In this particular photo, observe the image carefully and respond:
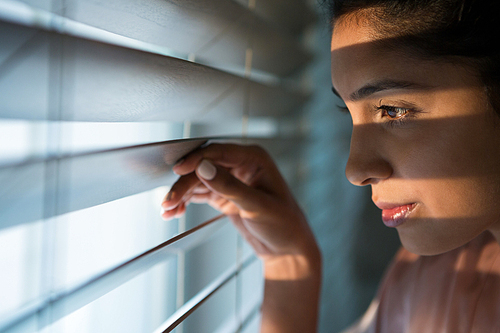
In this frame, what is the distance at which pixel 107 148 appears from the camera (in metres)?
0.41

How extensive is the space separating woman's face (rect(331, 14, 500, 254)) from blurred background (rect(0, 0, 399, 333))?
246mm

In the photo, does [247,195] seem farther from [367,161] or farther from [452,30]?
[452,30]

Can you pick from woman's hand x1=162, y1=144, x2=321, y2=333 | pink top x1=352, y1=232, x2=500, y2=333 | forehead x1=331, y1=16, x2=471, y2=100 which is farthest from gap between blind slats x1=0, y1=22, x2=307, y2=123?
pink top x1=352, y1=232, x2=500, y2=333

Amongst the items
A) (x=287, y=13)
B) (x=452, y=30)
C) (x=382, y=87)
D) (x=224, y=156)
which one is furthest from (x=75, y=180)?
(x=287, y=13)

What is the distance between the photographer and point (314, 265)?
2.88 feet

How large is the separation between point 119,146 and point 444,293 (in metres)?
0.91

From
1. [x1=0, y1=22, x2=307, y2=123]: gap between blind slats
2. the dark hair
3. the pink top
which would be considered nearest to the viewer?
[x1=0, y1=22, x2=307, y2=123]: gap between blind slats

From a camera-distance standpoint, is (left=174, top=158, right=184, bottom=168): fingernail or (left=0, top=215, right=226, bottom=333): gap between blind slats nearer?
(left=0, top=215, right=226, bottom=333): gap between blind slats

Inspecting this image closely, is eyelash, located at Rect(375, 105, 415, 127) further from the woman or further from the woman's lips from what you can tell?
the woman's lips

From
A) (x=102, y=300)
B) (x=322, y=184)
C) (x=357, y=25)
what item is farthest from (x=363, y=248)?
(x=102, y=300)

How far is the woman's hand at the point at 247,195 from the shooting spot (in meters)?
0.60

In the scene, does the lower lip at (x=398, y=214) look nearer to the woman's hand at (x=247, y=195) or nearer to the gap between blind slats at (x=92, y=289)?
the woman's hand at (x=247, y=195)

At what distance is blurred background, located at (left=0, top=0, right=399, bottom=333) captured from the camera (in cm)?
33

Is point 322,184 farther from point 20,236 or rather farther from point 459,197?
point 20,236
